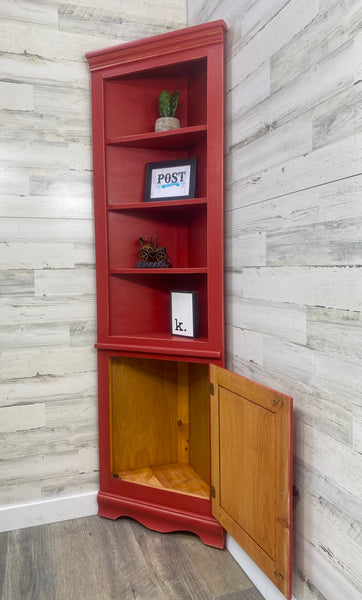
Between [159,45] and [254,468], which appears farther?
[159,45]

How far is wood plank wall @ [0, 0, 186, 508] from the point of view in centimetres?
209

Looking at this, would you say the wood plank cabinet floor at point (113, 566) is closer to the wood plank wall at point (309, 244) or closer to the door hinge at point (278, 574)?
the door hinge at point (278, 574)

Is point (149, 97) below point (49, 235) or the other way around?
the other way around

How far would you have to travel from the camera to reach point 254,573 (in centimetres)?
173

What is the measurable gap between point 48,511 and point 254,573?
40.7 inches

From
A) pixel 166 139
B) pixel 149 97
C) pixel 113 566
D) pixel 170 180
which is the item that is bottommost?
pixel 113 566

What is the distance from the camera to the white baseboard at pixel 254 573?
1.62 m

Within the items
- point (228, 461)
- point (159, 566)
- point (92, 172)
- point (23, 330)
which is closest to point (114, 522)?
point (159, 566)

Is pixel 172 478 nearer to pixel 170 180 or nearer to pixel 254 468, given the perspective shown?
pixel 254 468

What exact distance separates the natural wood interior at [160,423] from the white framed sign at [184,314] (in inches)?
9.5

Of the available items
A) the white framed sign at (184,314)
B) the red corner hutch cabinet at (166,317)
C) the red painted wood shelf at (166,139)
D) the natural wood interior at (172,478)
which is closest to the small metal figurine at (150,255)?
the red corner hutch cabinet at (166,317)

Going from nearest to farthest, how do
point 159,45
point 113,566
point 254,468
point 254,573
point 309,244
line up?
point 309,244 → point 254,468 → point 254,573 → point 113,566 → point 159,45

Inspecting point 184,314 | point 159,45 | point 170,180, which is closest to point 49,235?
point 170,180

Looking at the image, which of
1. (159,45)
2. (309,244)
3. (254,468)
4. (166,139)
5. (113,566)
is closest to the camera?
(309,244)
